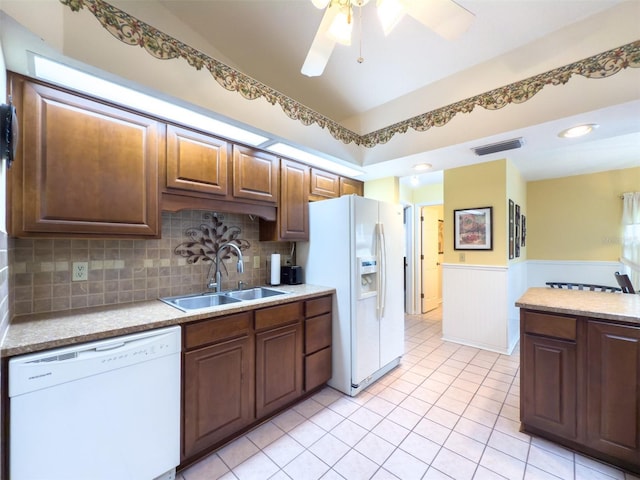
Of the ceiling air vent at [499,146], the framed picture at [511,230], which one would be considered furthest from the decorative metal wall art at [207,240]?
the framed picture at [511,230]

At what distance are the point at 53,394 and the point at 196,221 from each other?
1.37m

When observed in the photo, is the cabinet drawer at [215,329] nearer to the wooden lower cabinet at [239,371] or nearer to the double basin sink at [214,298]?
the wooden lower cabinet at [239,371]

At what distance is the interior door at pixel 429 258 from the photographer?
481 centimetres

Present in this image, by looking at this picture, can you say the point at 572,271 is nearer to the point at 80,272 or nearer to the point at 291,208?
the point at 291,208

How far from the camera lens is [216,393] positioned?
1.62 meters

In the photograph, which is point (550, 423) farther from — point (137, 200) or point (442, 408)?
point (137, 200)

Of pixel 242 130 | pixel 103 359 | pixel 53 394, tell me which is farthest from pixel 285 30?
pixel 53 394

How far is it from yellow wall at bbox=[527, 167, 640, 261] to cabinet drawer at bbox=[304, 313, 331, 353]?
183 inches

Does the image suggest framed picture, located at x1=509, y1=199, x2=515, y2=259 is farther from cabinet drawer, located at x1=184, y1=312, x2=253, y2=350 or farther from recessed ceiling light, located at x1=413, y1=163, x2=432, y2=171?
cabinet drawer, located at x1=184, y1=312, x2=253, y2=350

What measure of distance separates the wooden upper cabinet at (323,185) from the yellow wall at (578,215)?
415 cm

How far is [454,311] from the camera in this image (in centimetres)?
350

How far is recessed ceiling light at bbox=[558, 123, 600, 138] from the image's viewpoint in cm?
197

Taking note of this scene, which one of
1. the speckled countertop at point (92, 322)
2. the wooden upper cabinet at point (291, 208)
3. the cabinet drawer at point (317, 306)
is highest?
the wooden upper cabinet at point (291, 208)

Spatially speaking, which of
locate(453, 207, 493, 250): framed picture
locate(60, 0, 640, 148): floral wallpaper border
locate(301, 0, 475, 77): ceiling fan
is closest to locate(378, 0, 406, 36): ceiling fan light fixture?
locate(301, 0, 475, 77): ceiling fan
